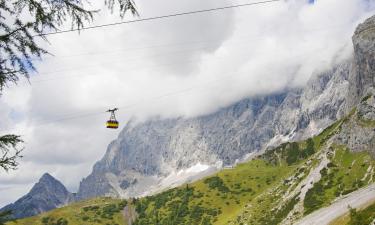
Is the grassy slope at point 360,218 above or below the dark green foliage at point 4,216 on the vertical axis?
below

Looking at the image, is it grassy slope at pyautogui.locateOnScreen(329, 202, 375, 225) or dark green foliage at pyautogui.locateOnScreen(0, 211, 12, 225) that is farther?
grassy slope at pyautogui.locateOnScreen(329, 202, 375, 225)

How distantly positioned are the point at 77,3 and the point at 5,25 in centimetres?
187

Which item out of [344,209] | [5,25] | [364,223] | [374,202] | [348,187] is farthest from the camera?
[348,187]

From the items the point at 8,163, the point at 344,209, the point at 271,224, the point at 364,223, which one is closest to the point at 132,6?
the point at 8,163

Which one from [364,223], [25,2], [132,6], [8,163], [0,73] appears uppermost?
[25,2]

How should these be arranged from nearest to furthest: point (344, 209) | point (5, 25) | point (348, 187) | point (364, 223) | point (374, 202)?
point (5, 25), point (364, 223), point (374, 202), point (344, 209), point (348, 187)

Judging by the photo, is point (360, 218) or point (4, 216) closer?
point (4, 216)

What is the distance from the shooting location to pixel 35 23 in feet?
→ 37.8

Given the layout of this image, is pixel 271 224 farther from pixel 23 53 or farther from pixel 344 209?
pixel 23 53

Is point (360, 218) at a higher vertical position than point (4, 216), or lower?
lower

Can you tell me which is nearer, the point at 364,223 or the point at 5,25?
the point at 5,25

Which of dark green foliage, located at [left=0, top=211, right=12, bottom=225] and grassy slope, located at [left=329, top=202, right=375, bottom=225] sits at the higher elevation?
dark green foliage, located at [left=0, top=211, right=12, bottom=225]

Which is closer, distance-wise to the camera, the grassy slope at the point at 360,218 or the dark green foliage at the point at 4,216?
the dark green foliage at the point at 4,216

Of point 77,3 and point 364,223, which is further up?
point 77,3
